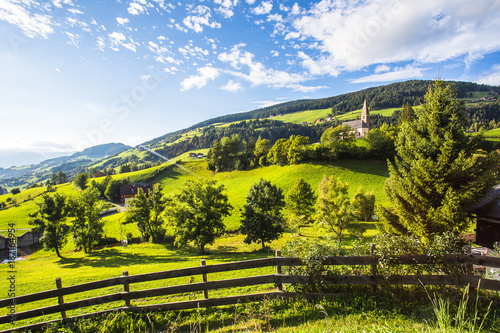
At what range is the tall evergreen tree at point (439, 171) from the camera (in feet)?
36.3

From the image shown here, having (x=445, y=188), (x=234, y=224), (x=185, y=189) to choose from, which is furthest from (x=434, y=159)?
(x=234, y=224)

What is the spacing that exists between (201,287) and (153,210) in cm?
3442

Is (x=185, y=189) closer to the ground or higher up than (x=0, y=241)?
higher up

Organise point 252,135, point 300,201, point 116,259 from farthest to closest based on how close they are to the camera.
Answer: point 252,135, point 300,201, point 116,259

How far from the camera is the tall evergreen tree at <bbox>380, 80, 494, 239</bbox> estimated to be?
436 inches

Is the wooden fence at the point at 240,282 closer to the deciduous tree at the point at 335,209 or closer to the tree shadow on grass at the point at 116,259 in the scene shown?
the deciduous tree at the point at 335,209

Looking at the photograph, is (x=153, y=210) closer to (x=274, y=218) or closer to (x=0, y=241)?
(x=274, y=218)

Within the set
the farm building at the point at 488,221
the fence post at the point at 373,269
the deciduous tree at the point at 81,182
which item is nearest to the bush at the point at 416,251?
the fence post at the point at 373,269

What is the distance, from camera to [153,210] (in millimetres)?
37562

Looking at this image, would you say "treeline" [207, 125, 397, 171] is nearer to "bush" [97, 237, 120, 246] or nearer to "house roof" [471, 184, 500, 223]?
"bush" [97, 237, 120, 246]

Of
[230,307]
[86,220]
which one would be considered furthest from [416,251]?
[86,220]

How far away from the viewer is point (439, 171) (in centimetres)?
1161

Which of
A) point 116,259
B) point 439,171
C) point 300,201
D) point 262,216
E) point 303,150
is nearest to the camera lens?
point 439,171

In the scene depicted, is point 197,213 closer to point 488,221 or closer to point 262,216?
point 262,216
